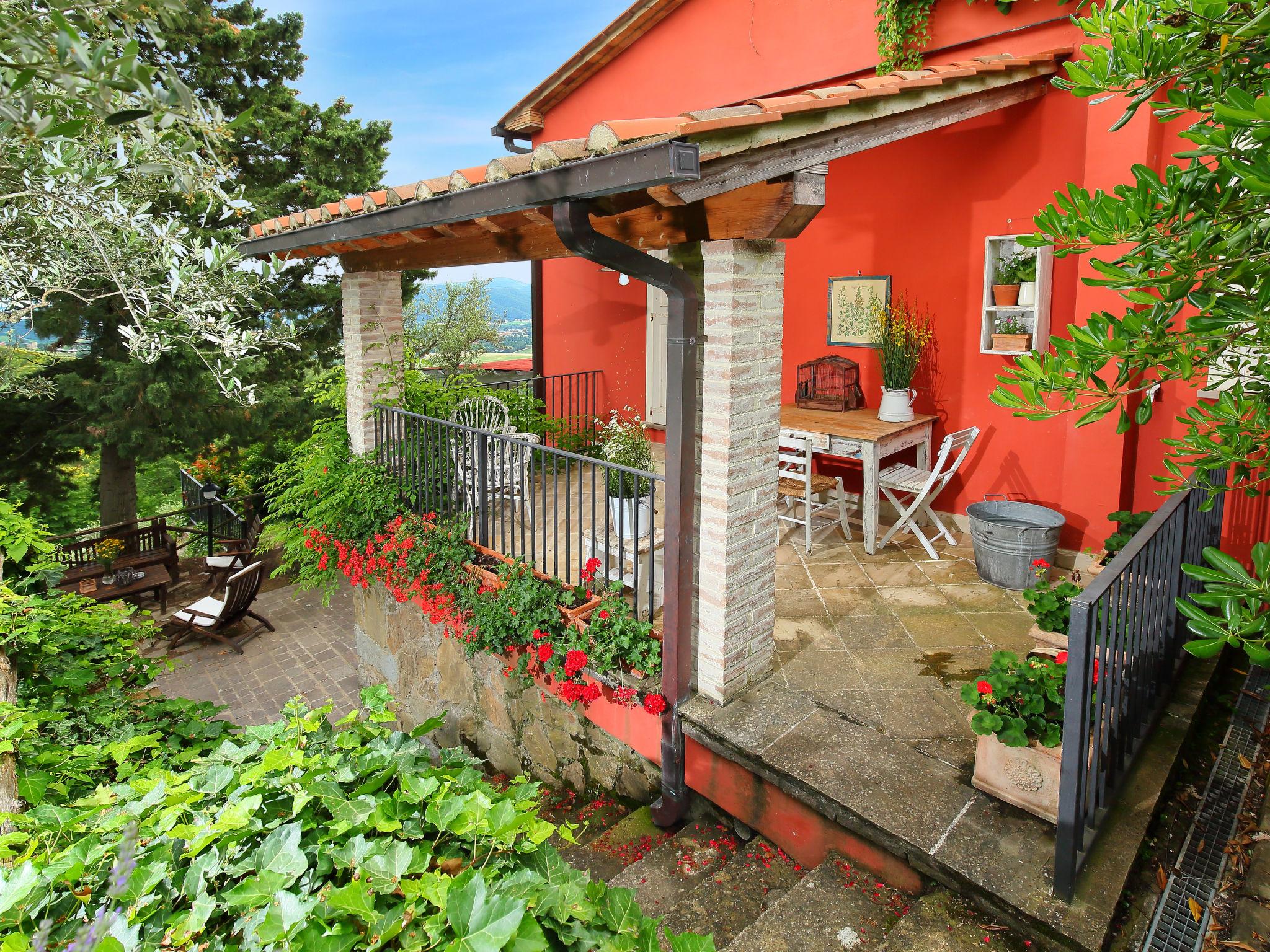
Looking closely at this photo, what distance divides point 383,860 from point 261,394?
13.5 metres

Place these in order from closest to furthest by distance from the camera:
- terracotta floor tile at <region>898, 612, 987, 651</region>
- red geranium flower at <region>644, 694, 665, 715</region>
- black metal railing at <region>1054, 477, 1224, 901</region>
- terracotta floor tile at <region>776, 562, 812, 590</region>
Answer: black metal railing at <region>1054, 477, 1224, 901</region> → red geranium flower at <region>644, 694, 665, 715</region> → terracotta floor tile at <region>898, 612, 987, 651</region> → terracotta floor tile at <region>776, 562, 812, 590</region>

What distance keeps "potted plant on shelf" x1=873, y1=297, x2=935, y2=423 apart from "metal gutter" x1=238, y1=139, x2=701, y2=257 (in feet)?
12.1

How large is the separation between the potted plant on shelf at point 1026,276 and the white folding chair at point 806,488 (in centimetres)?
178

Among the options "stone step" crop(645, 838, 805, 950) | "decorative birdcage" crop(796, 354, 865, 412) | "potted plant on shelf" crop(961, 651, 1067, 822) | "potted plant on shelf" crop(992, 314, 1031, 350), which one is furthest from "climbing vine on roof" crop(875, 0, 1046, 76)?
"stone step" crop(645, 838, 805, 950)

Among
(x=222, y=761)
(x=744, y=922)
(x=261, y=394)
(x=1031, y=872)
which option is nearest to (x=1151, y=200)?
(x=1031, y=872)

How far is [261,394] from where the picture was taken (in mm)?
13266

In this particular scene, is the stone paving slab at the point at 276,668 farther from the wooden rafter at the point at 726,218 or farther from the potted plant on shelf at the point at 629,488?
the wooden rafter at the point at 726,218

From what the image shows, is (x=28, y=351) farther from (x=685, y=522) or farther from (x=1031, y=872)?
(x=1031, y=872)

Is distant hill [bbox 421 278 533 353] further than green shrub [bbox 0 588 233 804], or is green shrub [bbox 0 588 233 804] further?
distant hill [bbox 421 278 533 353]

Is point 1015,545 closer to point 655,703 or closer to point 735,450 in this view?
point 735,450

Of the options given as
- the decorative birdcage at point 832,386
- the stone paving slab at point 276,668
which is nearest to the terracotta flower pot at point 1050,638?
the decorative birdcage at point 832,386

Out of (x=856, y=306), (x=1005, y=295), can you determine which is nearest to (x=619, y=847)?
(x=1005, y=295)

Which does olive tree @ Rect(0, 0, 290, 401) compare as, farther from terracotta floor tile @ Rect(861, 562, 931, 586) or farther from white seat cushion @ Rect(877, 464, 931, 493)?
white seat cushion @ Rect(877, 464, 931, 493)

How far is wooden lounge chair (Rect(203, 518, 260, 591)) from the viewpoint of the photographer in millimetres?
10297
